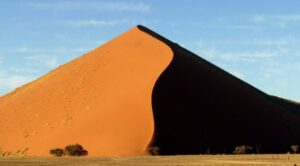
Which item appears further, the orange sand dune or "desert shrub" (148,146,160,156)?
the orange sand dune

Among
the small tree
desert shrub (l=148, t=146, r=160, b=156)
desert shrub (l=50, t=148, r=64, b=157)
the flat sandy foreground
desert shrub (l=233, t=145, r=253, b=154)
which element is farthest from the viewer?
the small tree

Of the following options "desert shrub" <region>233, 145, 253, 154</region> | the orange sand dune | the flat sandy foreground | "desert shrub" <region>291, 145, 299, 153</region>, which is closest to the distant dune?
the orange sand dune

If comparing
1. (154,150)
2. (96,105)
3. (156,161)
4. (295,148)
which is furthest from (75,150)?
(295,148)

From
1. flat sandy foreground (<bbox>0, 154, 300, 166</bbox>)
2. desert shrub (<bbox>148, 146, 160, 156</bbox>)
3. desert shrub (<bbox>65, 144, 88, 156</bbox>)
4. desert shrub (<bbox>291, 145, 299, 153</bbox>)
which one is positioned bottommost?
flat sandy foreground (<bbox>0, 154, 300, 166</bbox>)

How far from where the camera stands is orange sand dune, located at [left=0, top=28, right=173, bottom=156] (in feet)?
203

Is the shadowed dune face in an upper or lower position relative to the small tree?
upper

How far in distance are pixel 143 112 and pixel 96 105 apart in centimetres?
714

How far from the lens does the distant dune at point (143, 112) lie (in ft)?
204

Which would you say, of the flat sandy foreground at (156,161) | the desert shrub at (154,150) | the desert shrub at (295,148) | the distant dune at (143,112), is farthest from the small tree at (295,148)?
the flat sandy foreground at (156,161)

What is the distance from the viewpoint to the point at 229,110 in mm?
72062

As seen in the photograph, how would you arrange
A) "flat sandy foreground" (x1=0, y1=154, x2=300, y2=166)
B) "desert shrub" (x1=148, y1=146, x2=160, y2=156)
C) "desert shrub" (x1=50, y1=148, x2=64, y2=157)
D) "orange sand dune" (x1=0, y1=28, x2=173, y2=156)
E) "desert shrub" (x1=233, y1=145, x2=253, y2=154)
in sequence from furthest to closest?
"desert shrub" (x1=233, y1=145, x2=253, y2=154) < "orange sand dune" (x1=0, y1=28, x2=173, y2=156) < "desert shrub" (x1=50, y1=148, x2=64, y2=157) < "desert shrub" (x1=148, y1=146, x2=160, y2=156) < "flat sandy foreground" (x1=0, y1=154, x2=300, y2=166)

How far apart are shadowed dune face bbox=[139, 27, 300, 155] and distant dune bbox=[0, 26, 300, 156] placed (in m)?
0.13

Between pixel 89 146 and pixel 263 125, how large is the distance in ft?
74.1

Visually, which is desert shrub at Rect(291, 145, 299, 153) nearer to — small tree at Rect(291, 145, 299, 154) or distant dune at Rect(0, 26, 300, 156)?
small tree at Rect(291, 145, 299, 154)
